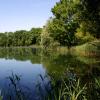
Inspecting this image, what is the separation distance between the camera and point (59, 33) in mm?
58625

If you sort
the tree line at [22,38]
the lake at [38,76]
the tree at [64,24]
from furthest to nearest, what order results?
the tree line at [22,38] < the tree at [64,24] < the lake at [38,76]

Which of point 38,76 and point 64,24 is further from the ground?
point 64,24

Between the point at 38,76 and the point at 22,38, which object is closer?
the point at 38,76

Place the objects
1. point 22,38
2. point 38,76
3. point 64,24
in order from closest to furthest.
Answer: point 38,76 → point 64,24 → point 22,38

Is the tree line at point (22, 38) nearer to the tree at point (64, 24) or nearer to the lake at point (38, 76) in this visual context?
the tree at point (64, 24)

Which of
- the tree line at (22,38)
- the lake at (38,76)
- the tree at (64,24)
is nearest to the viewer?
the lake at (38,76)

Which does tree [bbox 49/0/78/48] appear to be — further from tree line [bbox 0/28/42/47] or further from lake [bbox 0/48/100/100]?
tree line [bbox 0/28/42/47]

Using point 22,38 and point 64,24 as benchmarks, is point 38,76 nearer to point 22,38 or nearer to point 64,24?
point 64,24

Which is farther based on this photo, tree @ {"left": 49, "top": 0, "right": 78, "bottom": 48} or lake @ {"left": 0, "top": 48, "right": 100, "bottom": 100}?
tree @ {"left": 49, "top": 0, "right": 78, "bottom": 48}

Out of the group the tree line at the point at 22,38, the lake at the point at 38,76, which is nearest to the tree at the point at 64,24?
the lake at the point at 38,76

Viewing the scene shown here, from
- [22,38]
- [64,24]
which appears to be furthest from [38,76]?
[22,38]

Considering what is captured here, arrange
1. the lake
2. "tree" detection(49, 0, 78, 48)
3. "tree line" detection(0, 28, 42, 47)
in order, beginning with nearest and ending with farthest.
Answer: the lake < "tree" detection(49, 0, 78, 48) < "tree line" detection(0, 28, 42, 47)

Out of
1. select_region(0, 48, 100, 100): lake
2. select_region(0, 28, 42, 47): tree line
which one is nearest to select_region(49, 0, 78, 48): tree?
select_region(0, 48, 100, 100): lake

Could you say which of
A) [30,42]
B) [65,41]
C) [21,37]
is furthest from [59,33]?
[21,37]
